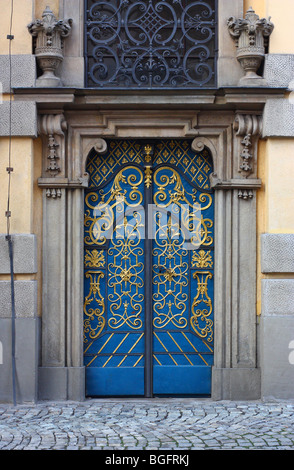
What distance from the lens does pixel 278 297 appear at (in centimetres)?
919

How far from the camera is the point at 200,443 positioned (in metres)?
7.46

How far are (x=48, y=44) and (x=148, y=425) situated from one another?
13.0ft

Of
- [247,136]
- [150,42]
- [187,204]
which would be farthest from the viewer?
[187,204]

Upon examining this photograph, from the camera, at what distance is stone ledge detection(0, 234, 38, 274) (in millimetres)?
9141

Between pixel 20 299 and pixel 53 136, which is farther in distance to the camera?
pixel 53 136

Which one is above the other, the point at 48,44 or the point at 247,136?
the point at 48,44

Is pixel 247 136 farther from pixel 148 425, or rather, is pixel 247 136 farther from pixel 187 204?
pixel 148 425

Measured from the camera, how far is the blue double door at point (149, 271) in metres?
9.55

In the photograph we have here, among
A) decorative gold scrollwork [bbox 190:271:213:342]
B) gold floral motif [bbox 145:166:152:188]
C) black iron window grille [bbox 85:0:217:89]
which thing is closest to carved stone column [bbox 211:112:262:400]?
decorative gold scrollwork [bbox 190:271:213:342]

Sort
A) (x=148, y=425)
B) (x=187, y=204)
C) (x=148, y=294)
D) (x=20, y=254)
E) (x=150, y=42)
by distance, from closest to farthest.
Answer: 1. (x=148, y=425)
2. (x=20, y=254)
3. (x=150, y=42)
4. (x=148, y=294)
5. (x=187, y=204)

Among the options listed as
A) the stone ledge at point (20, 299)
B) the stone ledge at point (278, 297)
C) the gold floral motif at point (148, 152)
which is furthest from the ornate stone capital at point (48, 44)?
the stone ledge at point (278, 297)

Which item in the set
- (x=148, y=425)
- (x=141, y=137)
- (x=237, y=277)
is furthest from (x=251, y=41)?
(x=148, y=425)

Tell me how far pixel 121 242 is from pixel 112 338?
1.03m

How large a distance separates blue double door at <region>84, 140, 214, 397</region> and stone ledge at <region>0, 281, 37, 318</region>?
680mm
